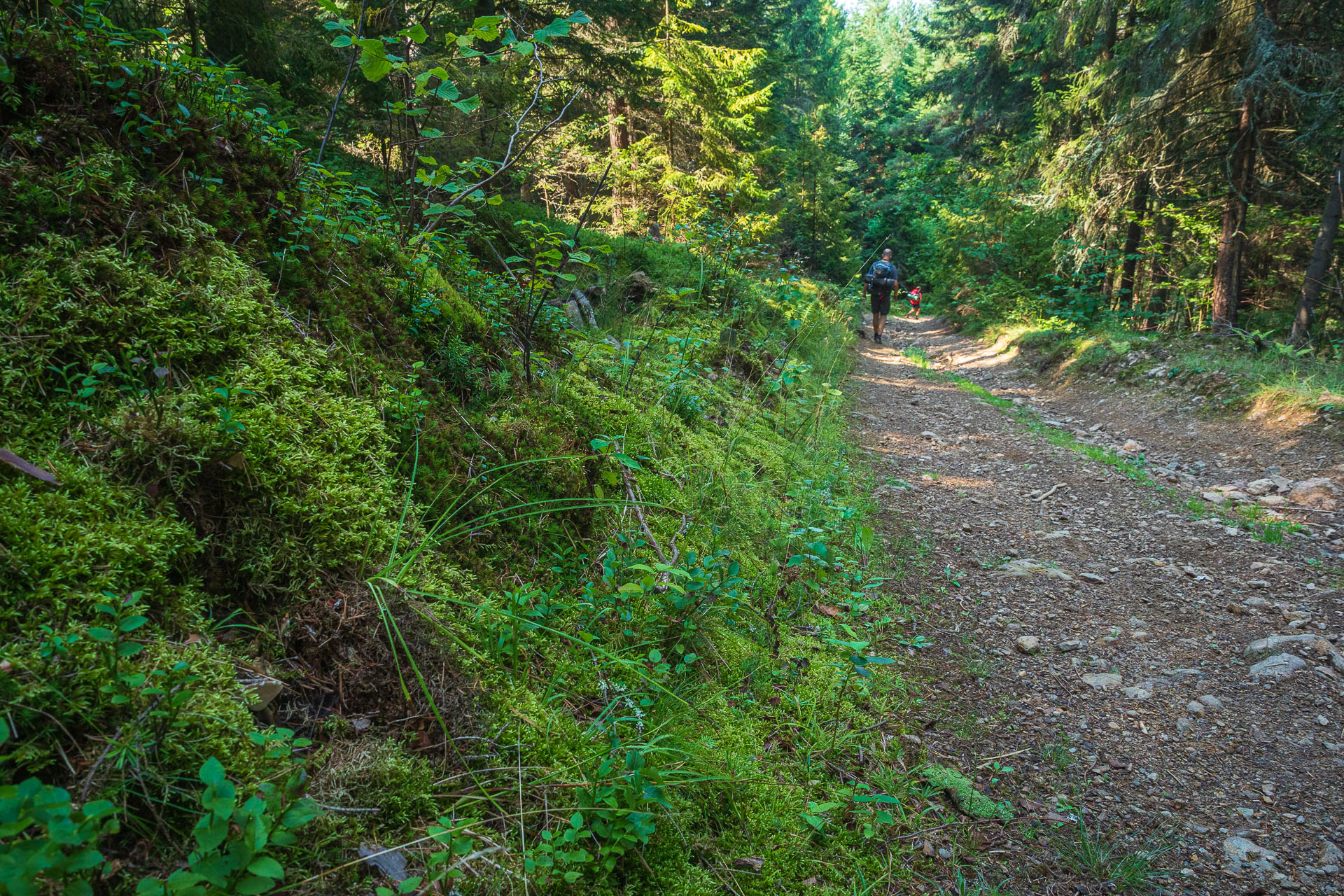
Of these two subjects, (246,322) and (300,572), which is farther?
(246,322)

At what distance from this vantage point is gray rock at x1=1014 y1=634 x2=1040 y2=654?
3.38 meters

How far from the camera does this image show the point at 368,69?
7.12ft

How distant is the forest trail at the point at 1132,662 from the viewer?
2.29 meters

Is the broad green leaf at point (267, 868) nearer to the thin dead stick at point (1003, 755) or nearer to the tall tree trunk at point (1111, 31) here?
the thin dead stick at point (1003, 755)

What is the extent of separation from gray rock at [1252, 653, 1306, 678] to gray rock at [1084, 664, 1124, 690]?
2.39ft

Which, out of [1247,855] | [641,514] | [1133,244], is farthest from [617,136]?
[1247,855]

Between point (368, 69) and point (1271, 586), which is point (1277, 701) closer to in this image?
point (1271, 586)

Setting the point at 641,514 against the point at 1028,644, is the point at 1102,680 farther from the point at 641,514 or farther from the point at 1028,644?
the point at 641,514

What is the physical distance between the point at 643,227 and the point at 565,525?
11.0 meters

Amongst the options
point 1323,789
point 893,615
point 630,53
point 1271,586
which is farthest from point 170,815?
point 630,53

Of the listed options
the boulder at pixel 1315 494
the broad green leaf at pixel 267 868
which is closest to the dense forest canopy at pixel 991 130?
the broad green leaf at pixel 267 868

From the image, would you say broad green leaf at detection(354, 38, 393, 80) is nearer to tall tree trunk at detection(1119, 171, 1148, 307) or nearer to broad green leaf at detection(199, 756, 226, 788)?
broad green leaf at detection(199, 756, 226, 788)

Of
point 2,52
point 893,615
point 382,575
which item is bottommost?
point 893,615

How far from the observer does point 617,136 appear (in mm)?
14094
